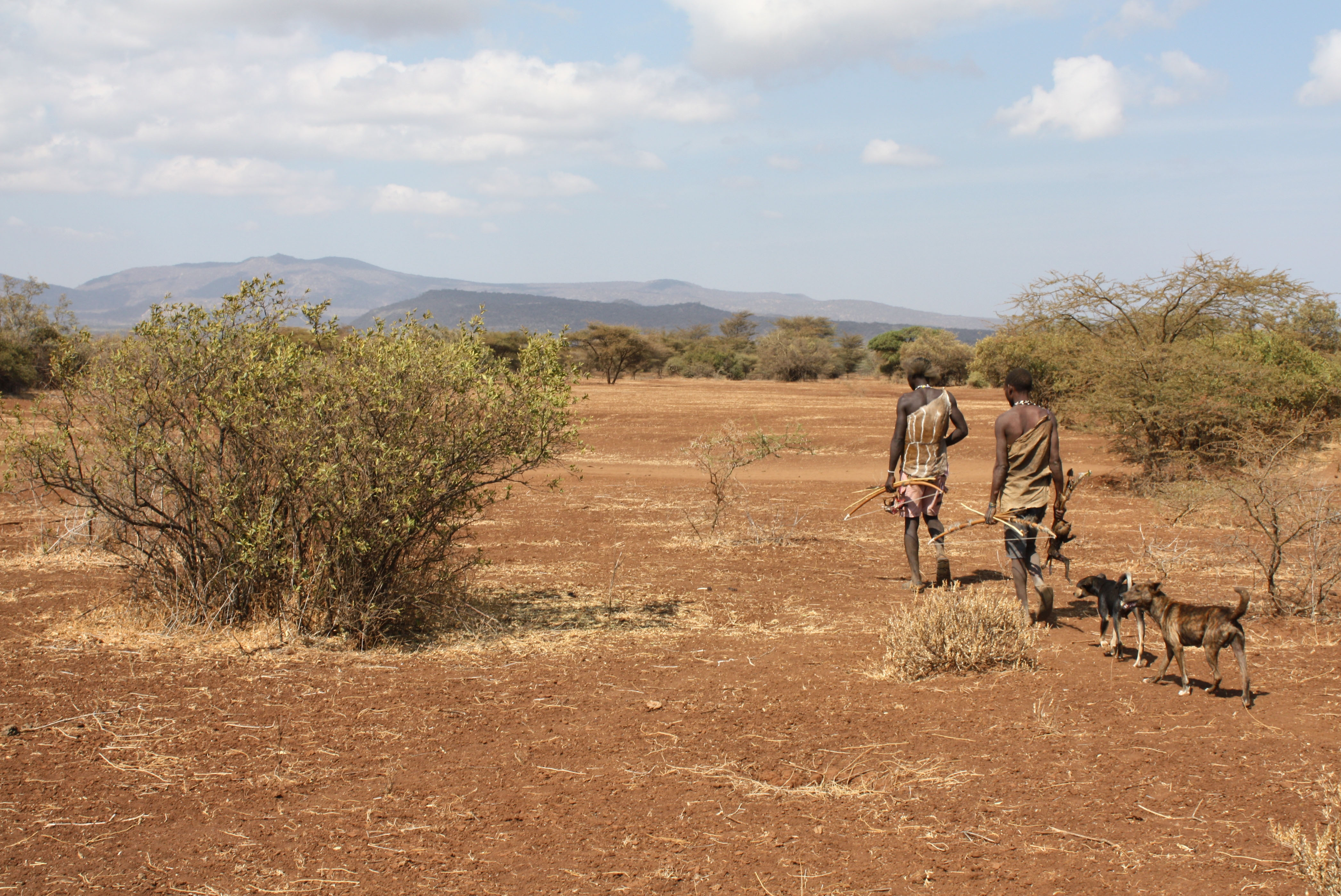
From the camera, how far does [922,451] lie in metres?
7.24

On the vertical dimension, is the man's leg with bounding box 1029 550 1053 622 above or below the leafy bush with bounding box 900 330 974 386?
below

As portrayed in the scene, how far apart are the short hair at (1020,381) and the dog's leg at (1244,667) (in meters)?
2.16

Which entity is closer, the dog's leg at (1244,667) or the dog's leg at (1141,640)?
the dog's leg at (1244,667)

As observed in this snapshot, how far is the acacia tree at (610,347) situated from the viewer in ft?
198

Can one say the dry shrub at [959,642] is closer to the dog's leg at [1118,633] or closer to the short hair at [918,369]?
the dog's leg at [1118,633]

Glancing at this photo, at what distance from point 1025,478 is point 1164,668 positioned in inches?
64.5

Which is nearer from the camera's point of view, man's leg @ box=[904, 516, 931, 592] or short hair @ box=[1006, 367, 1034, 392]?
short hair @ box=[1006, 367, 1034, 392]

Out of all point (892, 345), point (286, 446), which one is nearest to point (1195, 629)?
point (286, 446)

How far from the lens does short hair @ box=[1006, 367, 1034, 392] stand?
6430mm

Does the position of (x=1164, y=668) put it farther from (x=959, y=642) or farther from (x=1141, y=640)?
(x=959, y=642)

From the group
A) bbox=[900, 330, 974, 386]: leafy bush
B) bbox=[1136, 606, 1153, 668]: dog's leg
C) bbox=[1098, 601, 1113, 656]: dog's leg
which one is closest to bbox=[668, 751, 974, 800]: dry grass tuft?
bbox=[1136, 606, 1153, 668]: dog's leg

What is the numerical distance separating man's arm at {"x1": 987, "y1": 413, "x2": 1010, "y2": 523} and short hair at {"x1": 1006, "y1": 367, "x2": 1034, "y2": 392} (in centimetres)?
20

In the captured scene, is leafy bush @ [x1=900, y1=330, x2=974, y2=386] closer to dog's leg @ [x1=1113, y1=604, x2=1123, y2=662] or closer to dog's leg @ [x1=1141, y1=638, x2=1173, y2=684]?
dog's leg @ [x1=1113, y1=604, x2=1123, y2=662]

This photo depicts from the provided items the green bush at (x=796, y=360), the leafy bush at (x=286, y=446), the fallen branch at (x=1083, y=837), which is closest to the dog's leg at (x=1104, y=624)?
the fallen branch at (x=1083, y=837)
